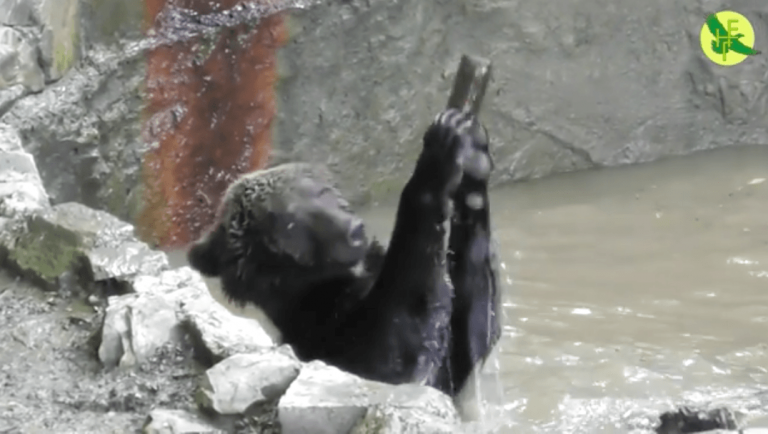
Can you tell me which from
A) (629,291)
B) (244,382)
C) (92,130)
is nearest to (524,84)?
(629,291)

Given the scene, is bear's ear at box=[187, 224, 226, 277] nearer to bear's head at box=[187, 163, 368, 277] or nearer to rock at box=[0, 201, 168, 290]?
bear's head at box=[187, 163, 368, 277]

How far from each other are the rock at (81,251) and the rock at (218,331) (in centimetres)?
30

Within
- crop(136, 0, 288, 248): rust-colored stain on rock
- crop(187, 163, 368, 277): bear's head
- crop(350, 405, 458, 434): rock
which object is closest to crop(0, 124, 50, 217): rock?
crop(187, 163, 368, 277): bear's head

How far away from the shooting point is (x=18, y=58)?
12.7 feet

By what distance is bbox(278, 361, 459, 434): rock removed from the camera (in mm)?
1809

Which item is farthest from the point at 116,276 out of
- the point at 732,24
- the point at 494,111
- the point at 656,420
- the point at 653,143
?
the point at 732,24

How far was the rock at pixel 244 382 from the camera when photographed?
6.55 ft

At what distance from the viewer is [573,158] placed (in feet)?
19.9

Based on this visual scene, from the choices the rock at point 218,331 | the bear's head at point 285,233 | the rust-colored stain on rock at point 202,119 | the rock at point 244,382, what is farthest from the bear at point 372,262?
the rust-colored stain on rock at point 202,119

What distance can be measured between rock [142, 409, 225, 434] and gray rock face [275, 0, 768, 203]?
3.06 metres

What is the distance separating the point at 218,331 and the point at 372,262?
875 mm

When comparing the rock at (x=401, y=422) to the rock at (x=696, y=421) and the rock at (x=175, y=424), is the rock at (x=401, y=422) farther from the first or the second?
the rock at (x=696, y=421)

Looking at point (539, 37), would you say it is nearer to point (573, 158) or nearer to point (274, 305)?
point (573, 158)

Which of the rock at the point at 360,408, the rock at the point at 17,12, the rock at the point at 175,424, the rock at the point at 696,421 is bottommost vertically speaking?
the rock at the point at 696,421
